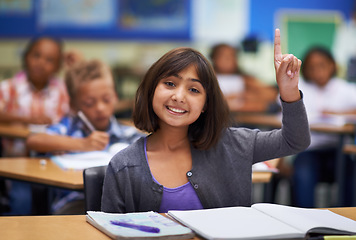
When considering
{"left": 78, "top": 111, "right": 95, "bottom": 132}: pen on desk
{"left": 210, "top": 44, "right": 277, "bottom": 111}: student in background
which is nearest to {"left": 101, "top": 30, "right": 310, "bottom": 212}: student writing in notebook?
{"left": 78, "top": 111, "right": 95, "bottom": 132}: pen on desk

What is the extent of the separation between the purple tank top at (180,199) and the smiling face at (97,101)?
1095mm

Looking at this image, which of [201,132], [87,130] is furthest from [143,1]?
[201,132]

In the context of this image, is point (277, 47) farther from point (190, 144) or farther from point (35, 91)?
point (35, 91)

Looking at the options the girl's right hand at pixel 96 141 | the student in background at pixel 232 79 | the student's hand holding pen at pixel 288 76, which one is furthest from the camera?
the student in background at pixel 232 79

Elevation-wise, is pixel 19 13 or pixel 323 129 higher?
pixel 19 13

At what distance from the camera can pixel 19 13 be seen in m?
6.05

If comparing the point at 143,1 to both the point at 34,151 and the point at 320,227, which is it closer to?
the point at 34,151

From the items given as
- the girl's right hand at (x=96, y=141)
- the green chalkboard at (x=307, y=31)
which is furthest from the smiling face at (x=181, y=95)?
the green chalkboard at (x=307, y=31)

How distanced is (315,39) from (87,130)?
489 centimetres

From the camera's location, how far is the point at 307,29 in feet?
22.7

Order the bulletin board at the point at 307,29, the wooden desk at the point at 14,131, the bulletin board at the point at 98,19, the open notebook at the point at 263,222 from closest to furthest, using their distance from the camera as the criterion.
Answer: the open notebook at the point at 263,222
the wooden desk at the point at 14,131
the bulletin board at the point at 98,19
the bulletin board at the point at 307,29

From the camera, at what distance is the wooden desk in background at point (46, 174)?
209 centimetres

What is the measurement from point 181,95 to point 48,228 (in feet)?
1.90

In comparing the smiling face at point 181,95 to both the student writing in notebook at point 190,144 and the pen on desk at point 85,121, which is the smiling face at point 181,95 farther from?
the pen on desk at point 85,121
